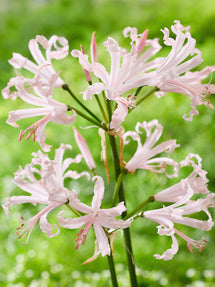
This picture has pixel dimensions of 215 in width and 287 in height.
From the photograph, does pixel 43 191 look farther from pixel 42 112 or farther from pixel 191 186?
pixel 191 186

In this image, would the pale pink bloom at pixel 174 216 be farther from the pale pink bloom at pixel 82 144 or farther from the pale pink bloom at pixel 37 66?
the pale pink bloom at pixel 37 66

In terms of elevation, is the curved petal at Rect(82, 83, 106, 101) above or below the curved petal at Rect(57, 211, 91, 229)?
above

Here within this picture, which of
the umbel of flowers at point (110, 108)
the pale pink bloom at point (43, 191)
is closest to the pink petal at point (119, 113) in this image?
the umbel of flowers at point (110, 108)

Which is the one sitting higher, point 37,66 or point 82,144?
point 37,66

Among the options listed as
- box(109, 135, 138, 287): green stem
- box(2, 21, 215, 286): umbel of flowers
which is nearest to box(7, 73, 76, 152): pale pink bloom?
box(2, 21, 215, 286): umbel of flowers

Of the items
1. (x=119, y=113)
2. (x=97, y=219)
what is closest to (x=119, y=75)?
(x=119, y=113)

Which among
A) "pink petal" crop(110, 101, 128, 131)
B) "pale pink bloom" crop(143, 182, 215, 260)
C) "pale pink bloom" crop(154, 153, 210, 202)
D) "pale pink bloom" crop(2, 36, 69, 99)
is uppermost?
"pale pink bloom" crop(2, 36, 69, 99)

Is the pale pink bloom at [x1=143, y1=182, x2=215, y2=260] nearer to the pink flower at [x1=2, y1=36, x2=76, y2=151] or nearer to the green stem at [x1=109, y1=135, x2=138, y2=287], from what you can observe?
the green stem at [x1=109, y1=135, x2=138, y2=287]

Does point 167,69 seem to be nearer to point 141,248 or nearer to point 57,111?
point 57,111

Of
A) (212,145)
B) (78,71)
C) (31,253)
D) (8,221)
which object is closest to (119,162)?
(31,253)
